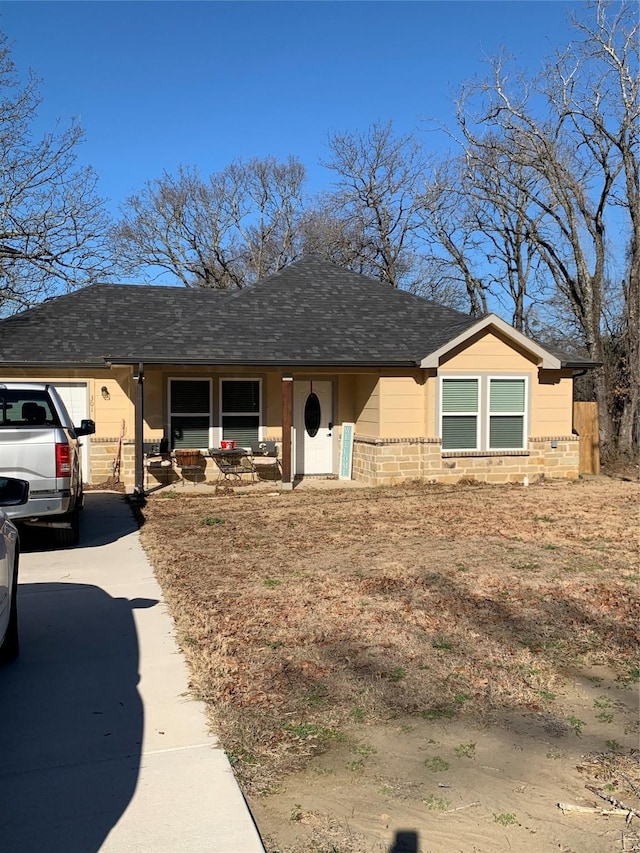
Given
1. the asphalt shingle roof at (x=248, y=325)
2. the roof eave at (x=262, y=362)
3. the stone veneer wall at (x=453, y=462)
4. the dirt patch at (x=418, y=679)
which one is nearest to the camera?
the dirt patch at (x=418, y=679)

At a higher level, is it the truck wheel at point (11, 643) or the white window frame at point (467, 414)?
the white window frame at point (467, 414)

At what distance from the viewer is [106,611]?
638 centimetres

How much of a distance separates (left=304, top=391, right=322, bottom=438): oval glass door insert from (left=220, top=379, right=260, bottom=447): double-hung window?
3.88 feet

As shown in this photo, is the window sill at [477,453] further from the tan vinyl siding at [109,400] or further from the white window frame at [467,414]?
the tan vinyl siding at [109,400]

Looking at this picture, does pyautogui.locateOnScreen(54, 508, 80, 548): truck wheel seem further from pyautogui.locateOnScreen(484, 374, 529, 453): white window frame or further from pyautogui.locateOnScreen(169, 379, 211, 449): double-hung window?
pyautogui.locateOnScreen(484, 374, 529, 453): white window frame

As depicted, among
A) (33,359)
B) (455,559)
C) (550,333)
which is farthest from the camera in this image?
(550,333)

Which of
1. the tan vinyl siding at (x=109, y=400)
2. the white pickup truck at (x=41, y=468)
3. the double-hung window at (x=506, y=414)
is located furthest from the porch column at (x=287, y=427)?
the white pickup truck at (x=41, y=468)

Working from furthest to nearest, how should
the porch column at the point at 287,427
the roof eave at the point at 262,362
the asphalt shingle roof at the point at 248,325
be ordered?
the asphalt shingle roof at the point at 248,325
the porch column at the point at 287,427
the roof eave at the point at 262,362

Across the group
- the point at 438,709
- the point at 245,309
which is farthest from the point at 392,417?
the point at 438,709

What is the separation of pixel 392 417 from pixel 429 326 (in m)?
2.92

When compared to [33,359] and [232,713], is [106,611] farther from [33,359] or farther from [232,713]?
[33,359]

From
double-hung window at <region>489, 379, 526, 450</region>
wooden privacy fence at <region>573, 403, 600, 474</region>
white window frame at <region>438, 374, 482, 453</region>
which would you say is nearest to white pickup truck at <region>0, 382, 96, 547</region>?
white window frame at <region>438, 374, 482, 453</region>

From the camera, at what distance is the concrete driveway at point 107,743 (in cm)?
309

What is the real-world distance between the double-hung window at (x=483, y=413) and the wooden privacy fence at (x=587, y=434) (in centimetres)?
270
